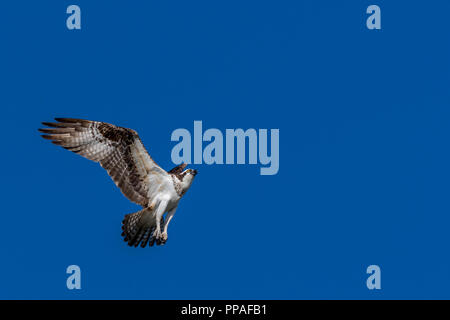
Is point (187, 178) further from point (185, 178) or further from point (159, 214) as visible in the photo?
point (159, 214)

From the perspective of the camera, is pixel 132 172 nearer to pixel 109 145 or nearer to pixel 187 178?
pixel 109 145

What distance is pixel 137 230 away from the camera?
73.2ft

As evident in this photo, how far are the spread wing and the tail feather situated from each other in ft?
1.38

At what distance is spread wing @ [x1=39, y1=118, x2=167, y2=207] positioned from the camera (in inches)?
855

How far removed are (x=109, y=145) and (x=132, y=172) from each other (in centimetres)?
62

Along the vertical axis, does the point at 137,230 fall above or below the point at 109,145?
below

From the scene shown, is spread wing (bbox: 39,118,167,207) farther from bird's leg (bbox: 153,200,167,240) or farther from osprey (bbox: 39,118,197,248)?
bird's leg (bbox: 153,200,167,240)

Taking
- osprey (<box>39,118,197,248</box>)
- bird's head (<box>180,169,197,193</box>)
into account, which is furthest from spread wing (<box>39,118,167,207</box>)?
bird's head (<box>180,169,197,193</box>)

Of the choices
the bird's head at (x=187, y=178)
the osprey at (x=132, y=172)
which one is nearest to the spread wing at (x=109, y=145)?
the osprey at (x=132, y=172)

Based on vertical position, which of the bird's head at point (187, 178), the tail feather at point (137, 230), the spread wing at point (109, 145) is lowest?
the tail feather at point (137, 230)

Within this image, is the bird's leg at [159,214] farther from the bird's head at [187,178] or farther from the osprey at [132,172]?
the bird's head at [187,178]

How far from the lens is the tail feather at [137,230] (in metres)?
22.2

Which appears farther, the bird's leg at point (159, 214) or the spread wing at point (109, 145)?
the bird's leg at point (159, 214)

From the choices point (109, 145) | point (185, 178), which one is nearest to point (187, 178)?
point (185, 178)
